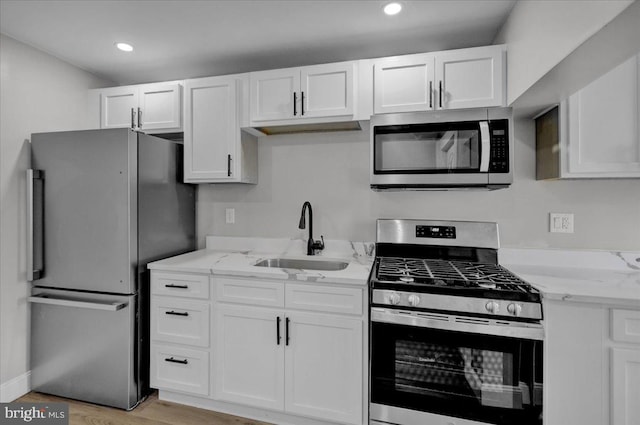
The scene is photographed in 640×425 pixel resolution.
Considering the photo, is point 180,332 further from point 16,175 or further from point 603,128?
point 603,128

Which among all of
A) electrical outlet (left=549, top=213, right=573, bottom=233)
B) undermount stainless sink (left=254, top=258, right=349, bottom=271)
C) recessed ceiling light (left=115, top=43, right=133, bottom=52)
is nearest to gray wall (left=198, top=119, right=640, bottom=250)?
electrical outlet (left=549, top=213, right=573, bottom=233)

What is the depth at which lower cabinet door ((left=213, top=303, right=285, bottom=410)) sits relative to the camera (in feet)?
5.89

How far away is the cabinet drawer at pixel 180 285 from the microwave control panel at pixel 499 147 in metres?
1.86

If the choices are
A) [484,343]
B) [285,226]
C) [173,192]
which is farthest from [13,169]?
[484,343]

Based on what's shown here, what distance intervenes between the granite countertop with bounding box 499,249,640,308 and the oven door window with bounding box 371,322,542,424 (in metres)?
0.30

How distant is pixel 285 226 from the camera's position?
8.23ft

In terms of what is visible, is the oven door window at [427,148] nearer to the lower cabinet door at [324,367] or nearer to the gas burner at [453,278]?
the gas burner at [453,278]

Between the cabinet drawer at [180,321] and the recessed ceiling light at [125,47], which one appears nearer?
the cabinet drawer at [180,321]

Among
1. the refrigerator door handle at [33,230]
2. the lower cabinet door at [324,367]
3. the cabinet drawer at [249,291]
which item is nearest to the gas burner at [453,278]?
the lower cabinet door at [324,367]

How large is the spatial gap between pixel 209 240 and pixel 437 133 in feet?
6.43

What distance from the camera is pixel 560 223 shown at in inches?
78.7

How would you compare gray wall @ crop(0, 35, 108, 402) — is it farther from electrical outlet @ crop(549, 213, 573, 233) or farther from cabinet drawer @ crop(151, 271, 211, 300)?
electrical outlet @ crop(549, 213, 573, 233)

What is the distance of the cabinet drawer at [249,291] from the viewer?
5.90 ft

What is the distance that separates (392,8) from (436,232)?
1.42m
